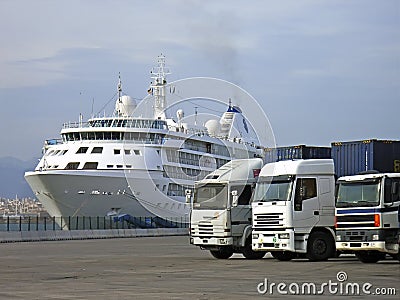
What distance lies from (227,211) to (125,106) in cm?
3978

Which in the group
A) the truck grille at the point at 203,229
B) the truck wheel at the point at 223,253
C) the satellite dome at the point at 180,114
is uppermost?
the satellite dome at the point at 180,114

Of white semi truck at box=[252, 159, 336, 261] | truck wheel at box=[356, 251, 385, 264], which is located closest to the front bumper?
white semi truck at box=[252, 159, 336, 261]

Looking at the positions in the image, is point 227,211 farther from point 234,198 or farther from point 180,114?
point 180,114

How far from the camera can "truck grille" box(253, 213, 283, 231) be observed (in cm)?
2139

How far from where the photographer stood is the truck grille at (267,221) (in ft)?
70.2

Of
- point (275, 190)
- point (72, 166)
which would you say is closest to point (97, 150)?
point (72, 166)

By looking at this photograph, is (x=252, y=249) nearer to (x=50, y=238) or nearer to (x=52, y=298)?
(x=52, y=298)

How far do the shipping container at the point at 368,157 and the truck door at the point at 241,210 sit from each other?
266cm

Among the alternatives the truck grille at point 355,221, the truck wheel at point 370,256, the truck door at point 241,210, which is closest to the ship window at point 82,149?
the truck door at point 241,210

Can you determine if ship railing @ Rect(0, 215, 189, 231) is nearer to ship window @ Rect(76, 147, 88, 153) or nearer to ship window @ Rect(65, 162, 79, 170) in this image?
→ ship window @ Rect(65, 162, 79, 170)

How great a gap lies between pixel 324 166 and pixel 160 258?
5500 millimetres

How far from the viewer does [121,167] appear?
5581cm

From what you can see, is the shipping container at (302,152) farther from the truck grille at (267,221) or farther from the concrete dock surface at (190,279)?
the concrete dock surface at (190,279)

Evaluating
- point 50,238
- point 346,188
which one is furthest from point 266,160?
point 50,238
